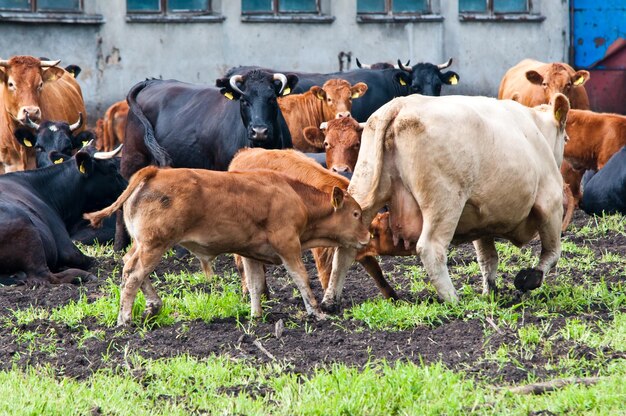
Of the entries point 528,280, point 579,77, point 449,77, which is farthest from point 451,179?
point 449,77

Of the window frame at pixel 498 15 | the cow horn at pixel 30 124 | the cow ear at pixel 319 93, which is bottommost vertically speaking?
the cow horn at pixel 30 124

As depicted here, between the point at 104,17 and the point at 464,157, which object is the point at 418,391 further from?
the point at 104,17

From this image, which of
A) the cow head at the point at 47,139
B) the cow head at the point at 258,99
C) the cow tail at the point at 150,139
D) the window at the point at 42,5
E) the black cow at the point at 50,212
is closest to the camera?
the black cow at the point at 50,212

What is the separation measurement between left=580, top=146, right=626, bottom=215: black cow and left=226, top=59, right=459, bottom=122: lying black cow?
14.6ft

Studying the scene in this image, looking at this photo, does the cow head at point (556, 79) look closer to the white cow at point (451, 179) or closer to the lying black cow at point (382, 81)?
the lying black cow at point (382, 81)

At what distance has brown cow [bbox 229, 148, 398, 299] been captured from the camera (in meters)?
8.77

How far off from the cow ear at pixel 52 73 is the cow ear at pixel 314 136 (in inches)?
173

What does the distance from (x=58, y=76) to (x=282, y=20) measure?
7790mm

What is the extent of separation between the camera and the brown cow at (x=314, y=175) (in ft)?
28.8

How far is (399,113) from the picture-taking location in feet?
27.0

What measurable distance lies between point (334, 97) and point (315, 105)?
30cm

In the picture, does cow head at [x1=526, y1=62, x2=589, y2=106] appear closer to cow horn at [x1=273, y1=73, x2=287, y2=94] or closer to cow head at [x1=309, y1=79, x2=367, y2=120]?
cow head at [x1=309, y1=79, x2=367, y2=120]

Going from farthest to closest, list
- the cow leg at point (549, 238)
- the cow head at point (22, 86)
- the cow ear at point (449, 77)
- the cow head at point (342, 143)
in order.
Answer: the cow ear at point (449, 77) → the cow head at point (22, 86) → the cow head at point (342, 143) → the cow leg at point (549, 238)

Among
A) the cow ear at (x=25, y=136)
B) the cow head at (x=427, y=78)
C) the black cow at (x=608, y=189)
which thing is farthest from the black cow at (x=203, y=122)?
the cow head at (x=427, y=78)
